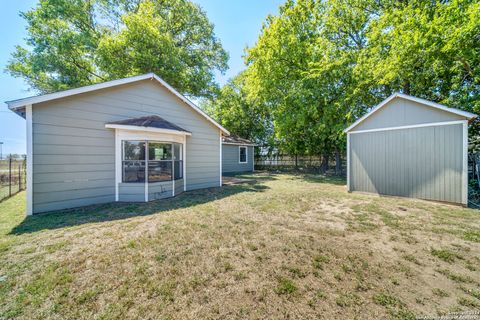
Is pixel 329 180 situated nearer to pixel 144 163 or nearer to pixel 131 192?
pixel 144 163

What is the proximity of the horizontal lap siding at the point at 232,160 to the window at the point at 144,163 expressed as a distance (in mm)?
9304

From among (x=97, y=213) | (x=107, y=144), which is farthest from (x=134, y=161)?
(x=97, y=213)

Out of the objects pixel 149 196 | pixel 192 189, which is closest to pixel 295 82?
pixel 192 189

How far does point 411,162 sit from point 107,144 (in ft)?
33.3

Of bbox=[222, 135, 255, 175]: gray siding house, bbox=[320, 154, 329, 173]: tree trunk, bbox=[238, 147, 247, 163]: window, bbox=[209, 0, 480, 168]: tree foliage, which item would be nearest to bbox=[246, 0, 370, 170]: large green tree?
Result: bbox=[209, 0, 480, 168]: tree foliage

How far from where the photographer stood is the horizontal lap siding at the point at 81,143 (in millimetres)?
5062

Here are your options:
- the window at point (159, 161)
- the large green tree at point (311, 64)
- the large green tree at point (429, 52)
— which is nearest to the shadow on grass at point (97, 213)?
the window at point (159, 161)

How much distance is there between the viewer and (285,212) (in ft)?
17.3

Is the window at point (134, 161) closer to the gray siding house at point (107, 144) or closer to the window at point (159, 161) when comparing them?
the gray siding house at point (107, 144)

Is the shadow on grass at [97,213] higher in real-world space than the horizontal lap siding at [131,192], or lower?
lower

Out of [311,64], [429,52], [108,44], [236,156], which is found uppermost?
[108,44]

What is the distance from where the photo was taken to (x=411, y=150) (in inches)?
255

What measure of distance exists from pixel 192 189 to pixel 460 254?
796 centimetres

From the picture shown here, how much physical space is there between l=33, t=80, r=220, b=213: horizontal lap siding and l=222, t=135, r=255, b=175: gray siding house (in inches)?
359
